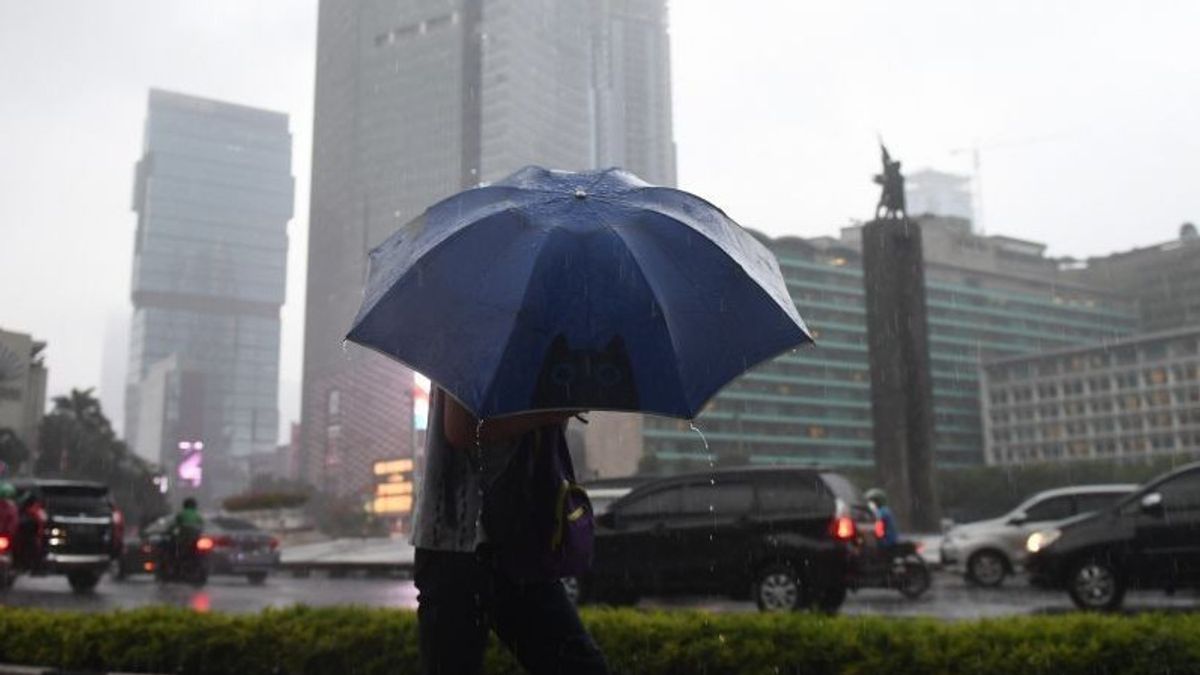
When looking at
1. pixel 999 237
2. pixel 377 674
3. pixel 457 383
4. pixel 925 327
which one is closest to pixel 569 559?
pixel 457 383

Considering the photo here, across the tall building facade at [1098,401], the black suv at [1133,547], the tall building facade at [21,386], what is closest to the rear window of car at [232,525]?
the black suv at [1133,547]

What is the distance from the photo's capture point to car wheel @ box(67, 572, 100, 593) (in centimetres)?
1490

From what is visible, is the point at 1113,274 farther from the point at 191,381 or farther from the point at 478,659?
the point at 478,659

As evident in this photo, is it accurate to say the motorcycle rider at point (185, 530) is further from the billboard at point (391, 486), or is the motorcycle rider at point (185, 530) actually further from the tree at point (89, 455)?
the billboard at point (391, 486)

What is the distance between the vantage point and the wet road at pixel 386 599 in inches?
452

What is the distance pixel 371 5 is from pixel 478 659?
13905 centimetres

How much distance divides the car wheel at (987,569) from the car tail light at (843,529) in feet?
20.9

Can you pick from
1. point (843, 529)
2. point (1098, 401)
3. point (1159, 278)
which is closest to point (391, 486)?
point (1098, 401)

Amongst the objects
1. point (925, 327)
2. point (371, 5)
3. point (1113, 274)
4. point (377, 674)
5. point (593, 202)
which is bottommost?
point (377, 674)

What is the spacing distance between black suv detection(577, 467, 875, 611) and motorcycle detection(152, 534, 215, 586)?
7.74 metres

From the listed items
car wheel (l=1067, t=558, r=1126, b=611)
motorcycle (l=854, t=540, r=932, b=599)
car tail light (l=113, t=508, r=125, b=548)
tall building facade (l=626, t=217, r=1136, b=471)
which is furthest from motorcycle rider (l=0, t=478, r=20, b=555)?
tall building facade (l=626, t=217, r=1136, b=471)

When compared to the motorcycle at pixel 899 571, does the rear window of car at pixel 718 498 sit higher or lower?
higher

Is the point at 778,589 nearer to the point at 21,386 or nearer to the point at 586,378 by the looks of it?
the point at 586,378

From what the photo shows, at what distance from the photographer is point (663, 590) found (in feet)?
37.7
